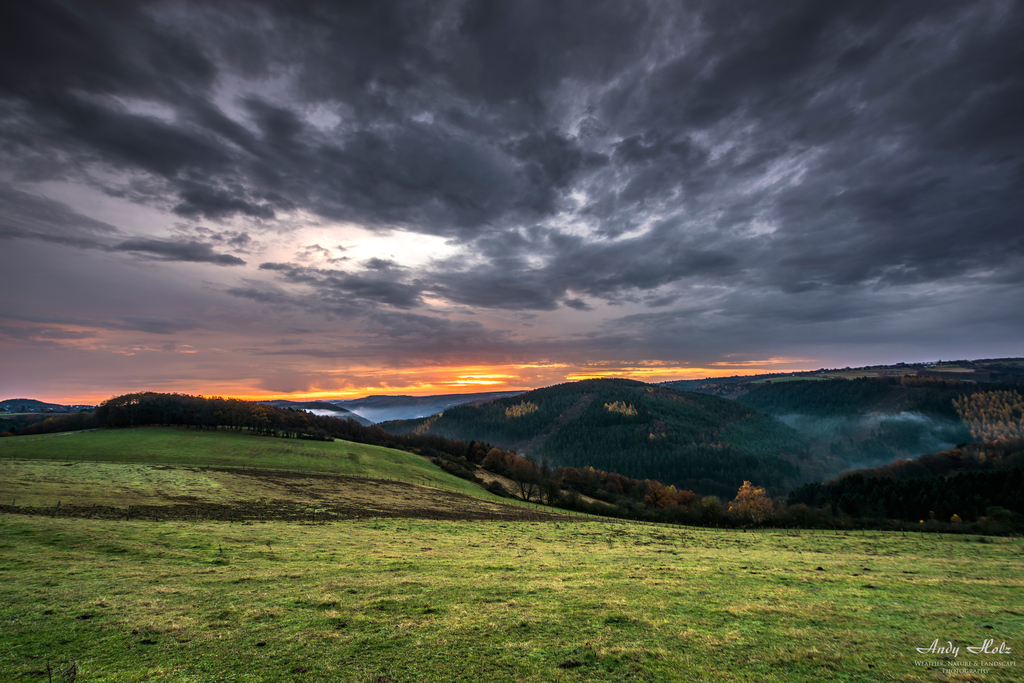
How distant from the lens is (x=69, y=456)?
62562 mm

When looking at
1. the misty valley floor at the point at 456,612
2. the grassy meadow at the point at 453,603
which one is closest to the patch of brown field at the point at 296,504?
the grassy meadow at the point at 453,603

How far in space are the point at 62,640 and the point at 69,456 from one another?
269ft

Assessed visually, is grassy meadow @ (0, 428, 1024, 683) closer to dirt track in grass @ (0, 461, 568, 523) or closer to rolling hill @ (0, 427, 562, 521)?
dirt track in grass @ (0, 461, 568, 523)

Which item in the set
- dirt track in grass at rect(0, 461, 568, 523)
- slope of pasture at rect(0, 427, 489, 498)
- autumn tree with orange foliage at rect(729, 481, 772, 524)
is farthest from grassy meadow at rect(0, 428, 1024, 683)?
autumn tree with orange foliage at rect(729, 481, 772, 524)

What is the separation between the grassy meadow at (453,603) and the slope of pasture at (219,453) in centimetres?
3802

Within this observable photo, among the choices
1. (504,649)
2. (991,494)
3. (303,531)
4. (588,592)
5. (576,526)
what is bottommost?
(991,494)

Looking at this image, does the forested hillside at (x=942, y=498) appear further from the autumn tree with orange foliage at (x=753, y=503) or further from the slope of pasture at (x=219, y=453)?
the slope of pasture at (x=219, y=453)

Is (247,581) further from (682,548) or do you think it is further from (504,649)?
(682,548)

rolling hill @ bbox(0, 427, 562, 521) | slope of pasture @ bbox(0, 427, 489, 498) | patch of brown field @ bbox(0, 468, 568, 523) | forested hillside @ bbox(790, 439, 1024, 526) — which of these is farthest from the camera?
forested hillside @ bbox(790, 439, 1024, 526)

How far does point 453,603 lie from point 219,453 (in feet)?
281

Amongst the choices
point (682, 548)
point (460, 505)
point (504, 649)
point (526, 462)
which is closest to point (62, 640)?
point (504, 649)

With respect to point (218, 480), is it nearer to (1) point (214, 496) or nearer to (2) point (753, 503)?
(1) point (214, 496)

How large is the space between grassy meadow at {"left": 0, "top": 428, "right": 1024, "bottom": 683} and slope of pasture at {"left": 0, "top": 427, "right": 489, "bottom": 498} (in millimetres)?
38016

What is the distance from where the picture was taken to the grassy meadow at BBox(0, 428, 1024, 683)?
8547mm
